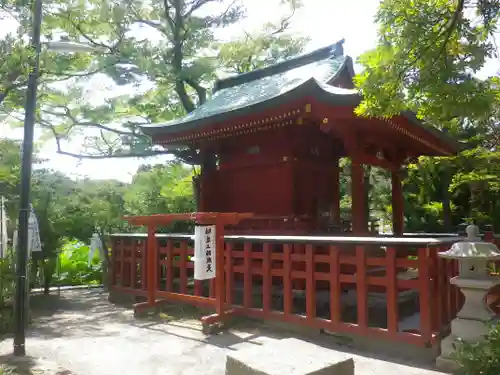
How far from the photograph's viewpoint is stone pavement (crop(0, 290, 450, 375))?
4938 mm

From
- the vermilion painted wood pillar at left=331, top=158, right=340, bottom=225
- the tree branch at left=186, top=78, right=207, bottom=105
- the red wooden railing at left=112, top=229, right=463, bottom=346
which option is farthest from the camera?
the tree branch at left=186, top=78, right=207, bottom=105

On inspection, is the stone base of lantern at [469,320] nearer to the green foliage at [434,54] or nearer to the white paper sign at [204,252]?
the green foliage at [434,54]

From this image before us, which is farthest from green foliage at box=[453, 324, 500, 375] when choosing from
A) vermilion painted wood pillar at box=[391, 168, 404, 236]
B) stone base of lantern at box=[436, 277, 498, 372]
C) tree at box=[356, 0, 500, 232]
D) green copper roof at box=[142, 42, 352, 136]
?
vermilion painted wood pillar at box=[391, 168, 404, 236]

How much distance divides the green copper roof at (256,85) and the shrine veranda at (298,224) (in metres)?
0.04

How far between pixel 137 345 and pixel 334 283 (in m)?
2.79

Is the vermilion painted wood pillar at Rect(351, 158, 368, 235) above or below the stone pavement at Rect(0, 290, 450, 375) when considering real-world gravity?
above

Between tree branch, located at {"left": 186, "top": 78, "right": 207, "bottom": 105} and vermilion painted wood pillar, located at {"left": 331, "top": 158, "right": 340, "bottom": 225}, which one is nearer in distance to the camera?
vermilion painted wood pillar, located at {"left": 331, "top": 158, "right": 340, "bottom": 225}

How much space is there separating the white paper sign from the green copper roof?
8.99 ft

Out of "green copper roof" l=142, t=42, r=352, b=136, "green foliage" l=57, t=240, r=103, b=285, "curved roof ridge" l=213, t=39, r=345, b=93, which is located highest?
"curved roof ridge" l=213, t=39, r=345, b=93

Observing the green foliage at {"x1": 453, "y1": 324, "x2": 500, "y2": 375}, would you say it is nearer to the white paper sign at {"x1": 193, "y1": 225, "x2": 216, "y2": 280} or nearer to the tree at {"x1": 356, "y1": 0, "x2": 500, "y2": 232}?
the tree at {"x1": 356, "y1": 0, "x2": 500, "y2": 232}

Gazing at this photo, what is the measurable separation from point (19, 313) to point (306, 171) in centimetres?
598

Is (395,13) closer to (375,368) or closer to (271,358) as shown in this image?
(271,358)

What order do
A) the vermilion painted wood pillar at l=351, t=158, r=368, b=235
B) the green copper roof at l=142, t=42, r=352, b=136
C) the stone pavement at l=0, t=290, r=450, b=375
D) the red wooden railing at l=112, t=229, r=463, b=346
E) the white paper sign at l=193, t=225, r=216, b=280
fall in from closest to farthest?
the stone pavement at l=0, t=290, r=450, b=375
the red wooden railing at l=112, t=229, r=463, b=346
the white paper sign at l=193, t=225, r=216, b=280
the vermilion painted wood pillar at l=351, t=158, r=368, b=235
the green copper roof at l=142, t=42, r=352, b=136

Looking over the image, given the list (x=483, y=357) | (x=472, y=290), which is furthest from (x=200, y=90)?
(x=483, y=357)
